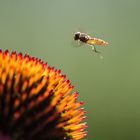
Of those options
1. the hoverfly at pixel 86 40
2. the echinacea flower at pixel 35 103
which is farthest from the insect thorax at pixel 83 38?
the echinacea flower at pixel 35 103

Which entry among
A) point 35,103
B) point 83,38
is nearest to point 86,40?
point 83,38

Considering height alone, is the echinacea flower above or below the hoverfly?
below

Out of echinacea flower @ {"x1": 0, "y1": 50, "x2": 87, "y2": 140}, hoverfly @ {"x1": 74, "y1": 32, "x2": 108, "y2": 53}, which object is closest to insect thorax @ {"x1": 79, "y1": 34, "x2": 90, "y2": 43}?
hoverfly @ {"x1": 74, "y1": 32, "x2": 108, "y2": 53}

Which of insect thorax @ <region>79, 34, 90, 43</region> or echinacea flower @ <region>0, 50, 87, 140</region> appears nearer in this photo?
echinacea flower @ <region>0, 50, 87, 140</region>

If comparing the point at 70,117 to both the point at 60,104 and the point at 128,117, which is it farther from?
the point at 128,117

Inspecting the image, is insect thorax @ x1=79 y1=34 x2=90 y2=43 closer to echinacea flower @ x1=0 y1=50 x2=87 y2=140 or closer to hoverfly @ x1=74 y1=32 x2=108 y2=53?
hoverfly @ x1=74 y1=32 x2=108 y2=53

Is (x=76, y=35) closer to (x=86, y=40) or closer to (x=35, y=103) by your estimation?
(x=86, y=40)

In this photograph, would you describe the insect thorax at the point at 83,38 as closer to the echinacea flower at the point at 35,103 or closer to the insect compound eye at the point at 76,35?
the insect compound eye at the point at 76,35

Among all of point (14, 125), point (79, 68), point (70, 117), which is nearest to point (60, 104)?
point (70, 117)
